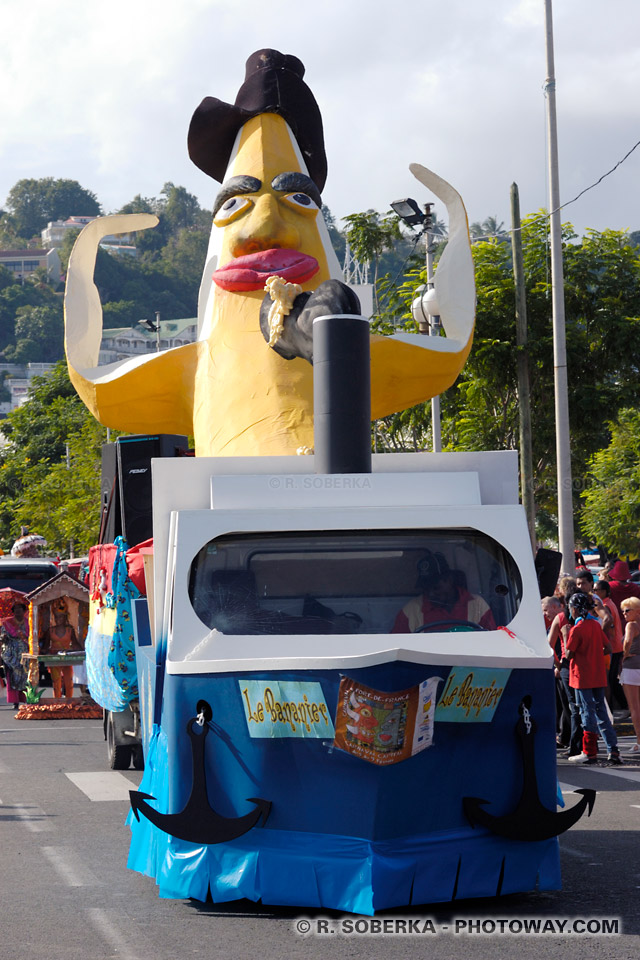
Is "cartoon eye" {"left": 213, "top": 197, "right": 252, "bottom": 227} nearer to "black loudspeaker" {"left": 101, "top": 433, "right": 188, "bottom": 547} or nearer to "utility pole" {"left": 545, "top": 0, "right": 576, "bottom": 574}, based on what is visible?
"black loudspeaker" {"left": 101, "top": 433, "right": 188, "bottom": 547}

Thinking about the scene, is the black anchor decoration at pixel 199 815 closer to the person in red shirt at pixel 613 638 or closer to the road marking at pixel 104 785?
the road marking at pixel 104 785

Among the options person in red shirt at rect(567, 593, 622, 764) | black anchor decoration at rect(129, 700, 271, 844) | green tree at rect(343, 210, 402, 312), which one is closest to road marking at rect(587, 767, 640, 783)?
person in red shirt at rect(567, 593, 622, 764)

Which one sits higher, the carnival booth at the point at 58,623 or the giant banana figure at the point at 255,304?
the giant banana figure at the point at 255,304

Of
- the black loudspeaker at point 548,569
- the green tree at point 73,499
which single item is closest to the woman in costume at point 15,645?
the black loudspeaker at point 548,569

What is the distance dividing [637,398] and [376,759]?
18.0m

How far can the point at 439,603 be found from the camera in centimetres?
792

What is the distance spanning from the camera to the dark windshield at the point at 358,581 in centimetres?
778

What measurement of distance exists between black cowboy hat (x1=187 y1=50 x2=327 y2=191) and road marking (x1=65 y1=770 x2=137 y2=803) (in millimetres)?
6861

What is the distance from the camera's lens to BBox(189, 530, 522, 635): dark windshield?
25.5 ft

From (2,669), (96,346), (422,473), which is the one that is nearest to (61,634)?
(2,669)

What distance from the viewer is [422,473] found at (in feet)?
27.6

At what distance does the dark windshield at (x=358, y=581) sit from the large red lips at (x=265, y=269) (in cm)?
718

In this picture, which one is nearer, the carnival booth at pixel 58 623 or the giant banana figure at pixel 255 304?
the giant banana figure at pixel 255 304

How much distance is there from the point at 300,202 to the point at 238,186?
27.6 inches
